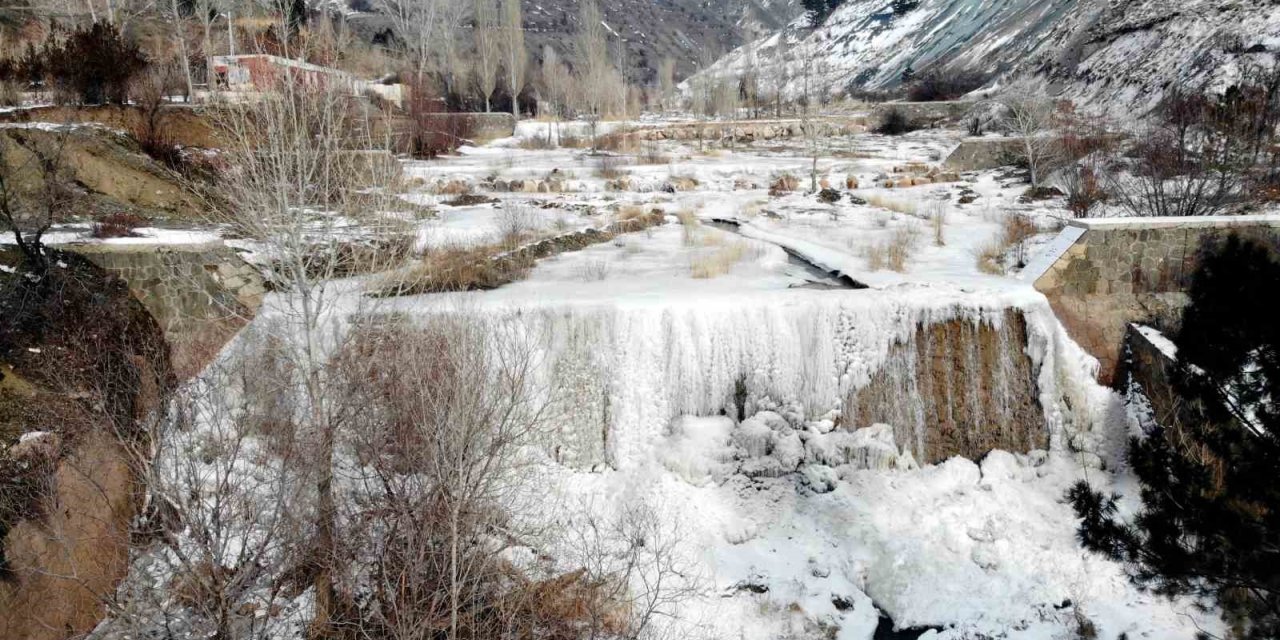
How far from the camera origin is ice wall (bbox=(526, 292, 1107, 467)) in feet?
30.8

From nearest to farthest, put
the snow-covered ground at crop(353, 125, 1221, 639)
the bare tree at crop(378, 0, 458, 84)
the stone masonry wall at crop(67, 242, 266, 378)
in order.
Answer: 1. the snow-covered ground at crop(353, 125, 1221, 639)
2. the stone masonry wall at crop(67, 242, 266, 378)
3. the bare tree at crop(378, 0, 458, 84)

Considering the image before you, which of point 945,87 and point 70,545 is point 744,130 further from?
point 70,545

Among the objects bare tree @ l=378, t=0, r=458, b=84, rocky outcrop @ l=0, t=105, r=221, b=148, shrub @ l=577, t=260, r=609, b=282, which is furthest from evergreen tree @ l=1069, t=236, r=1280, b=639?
bare tree @ l=378, t=0, r=458, b=84

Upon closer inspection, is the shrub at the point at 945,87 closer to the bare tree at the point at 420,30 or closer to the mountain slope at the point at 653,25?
the mountain slope at the point at 653,25

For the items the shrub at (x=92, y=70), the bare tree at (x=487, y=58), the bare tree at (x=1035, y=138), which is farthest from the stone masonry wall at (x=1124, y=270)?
the bare tree at (x=487, y=58)

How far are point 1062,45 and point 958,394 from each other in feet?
108

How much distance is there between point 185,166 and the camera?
15.3m

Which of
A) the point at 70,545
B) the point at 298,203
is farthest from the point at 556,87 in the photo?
the point at 70,545

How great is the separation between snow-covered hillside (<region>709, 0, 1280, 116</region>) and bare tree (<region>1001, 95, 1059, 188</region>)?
3120 mm

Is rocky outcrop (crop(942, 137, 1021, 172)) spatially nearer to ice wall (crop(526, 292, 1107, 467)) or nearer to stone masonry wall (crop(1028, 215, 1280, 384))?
stone masonry wall (crop(1028, 215, 1280, 384))

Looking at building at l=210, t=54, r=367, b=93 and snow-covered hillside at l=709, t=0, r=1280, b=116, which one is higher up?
snow-covered hillside at l=709, t=0, r=1280, b=116

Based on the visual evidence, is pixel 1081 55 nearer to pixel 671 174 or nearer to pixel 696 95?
pixel 671 174

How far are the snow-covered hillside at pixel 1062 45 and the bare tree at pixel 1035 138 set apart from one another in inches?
123

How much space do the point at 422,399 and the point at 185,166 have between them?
40.3 ft
